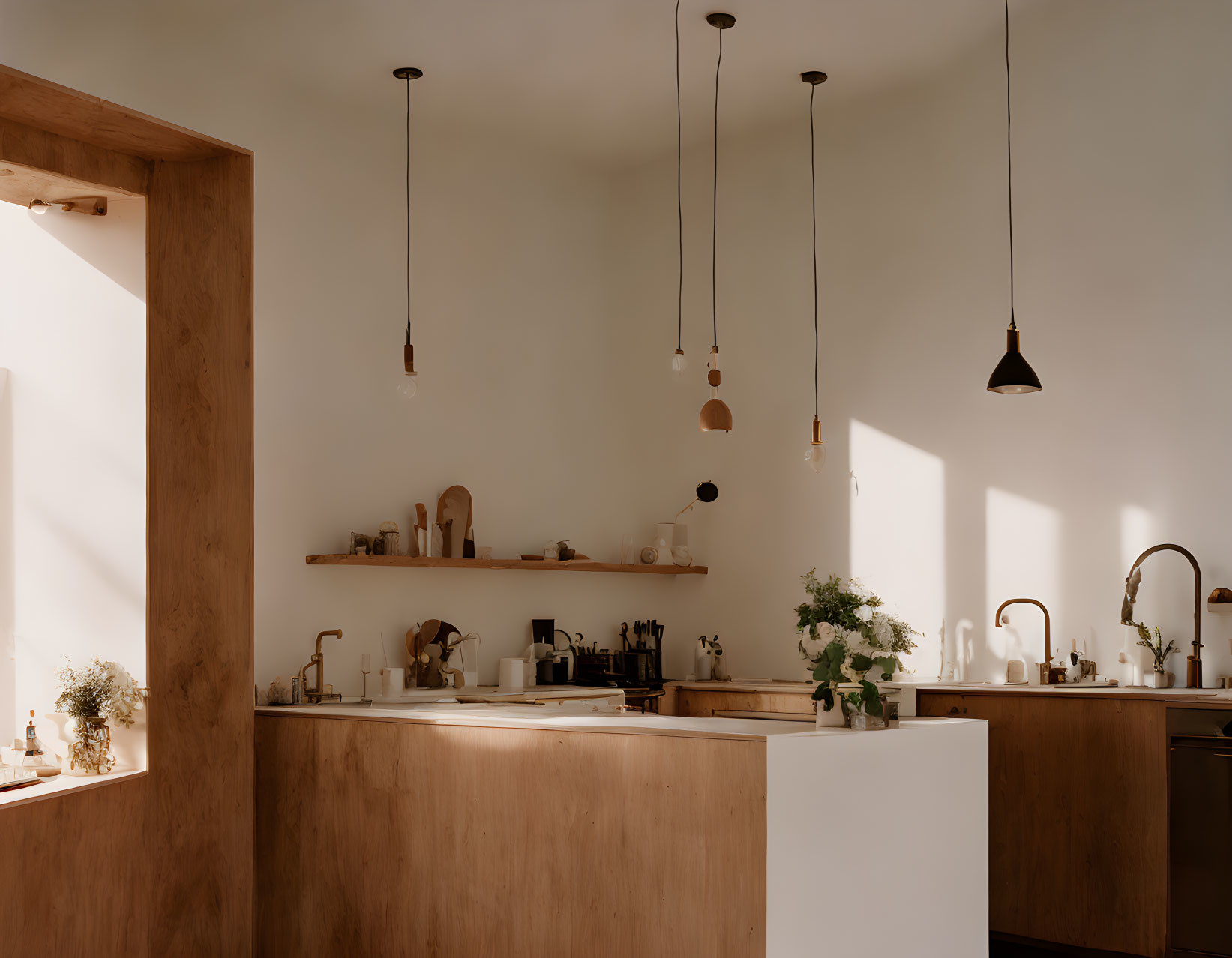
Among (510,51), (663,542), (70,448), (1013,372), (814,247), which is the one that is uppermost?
(510,51)

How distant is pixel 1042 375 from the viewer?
5.86m

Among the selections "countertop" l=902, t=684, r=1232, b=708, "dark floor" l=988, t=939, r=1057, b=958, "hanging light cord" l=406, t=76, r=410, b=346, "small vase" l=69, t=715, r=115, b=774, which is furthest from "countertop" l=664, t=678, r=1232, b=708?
"small vase" l=69, t=715, r=115, b=774

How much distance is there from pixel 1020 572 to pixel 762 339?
7.09 ft

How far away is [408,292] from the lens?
612 cm

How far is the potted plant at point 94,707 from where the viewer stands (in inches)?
159

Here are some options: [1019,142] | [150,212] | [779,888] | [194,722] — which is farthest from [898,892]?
[1019,142]

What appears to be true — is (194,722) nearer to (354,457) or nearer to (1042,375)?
(354,457)

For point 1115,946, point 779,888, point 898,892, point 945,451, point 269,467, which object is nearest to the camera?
point 779,888

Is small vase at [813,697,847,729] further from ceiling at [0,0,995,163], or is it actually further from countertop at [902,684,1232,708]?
ceiling at [0,0,995,163]

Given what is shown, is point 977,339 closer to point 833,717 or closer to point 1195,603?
point 1195,603

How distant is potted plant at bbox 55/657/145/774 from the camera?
13.2ft

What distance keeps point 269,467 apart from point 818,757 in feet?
10.00

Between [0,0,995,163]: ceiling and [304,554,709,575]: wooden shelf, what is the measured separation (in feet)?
6.87

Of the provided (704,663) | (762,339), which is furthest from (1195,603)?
(762,339)
